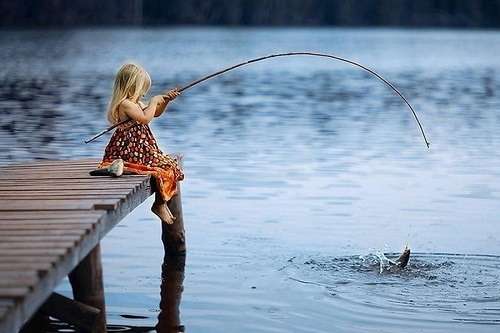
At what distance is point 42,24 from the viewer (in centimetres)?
10738

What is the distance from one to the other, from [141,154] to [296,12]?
372 ft

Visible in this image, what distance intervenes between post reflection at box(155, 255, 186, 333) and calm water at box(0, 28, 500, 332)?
2 cm

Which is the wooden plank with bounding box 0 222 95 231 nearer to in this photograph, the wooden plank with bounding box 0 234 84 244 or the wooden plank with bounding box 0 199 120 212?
the wooden plank with bounding box 0 234 84 244

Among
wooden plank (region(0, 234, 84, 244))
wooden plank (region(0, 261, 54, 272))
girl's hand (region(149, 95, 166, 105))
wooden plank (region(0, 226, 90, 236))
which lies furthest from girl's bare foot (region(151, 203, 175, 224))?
wooden plank (region(0, 261, 54, 272))

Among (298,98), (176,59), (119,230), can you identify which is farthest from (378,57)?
(119,230)

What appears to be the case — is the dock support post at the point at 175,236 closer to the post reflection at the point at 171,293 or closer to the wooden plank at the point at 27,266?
the post reflection at the point at 171,293

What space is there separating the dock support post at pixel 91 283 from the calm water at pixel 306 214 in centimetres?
53

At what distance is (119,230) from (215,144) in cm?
634

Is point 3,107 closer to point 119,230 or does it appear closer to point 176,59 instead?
point 119,230

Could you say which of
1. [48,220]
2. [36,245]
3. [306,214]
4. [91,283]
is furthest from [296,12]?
[36,245]

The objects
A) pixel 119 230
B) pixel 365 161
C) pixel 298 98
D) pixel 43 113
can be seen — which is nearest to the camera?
pixel 119 230

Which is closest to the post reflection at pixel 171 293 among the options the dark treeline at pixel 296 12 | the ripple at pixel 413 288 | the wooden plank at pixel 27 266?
the ripple at pixel 413 288

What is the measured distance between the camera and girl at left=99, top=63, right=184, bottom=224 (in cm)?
797

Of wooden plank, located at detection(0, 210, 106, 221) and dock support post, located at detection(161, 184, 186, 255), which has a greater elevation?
wooden plank, located at detection(0, 210, 106, 221)
